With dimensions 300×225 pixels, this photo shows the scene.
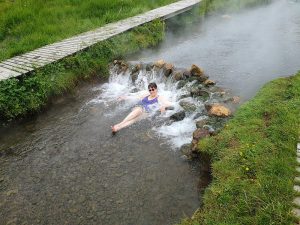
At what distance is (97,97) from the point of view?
8430 millimetres

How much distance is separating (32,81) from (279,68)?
21.5 ft

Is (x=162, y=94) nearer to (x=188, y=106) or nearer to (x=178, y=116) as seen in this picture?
(x=188, y=106)

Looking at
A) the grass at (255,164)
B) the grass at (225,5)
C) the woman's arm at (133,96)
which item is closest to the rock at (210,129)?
the grass at (255,164)

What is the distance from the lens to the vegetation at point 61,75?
733cm

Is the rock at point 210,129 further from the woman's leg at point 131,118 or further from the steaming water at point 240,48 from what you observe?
the woman's leg at point 131,118

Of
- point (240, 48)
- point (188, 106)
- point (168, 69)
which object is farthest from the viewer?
point (240, 48)

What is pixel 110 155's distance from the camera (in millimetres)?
6137

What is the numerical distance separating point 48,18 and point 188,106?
6844mm

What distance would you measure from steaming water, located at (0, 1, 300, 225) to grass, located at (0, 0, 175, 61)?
2.57 m

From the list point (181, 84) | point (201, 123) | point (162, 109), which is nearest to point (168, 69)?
point (181, 84)

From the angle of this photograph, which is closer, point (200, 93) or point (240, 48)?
point (200, 93)

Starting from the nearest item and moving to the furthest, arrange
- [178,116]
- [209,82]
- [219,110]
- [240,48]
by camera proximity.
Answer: [219,110] → [178,116] → [209,82] → [240,48]

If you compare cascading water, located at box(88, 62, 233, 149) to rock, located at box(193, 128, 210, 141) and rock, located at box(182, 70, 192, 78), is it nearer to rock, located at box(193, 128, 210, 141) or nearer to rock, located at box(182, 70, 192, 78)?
rock, located at box(182, 70, 192, 78)

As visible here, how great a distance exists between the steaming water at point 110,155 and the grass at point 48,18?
2.57 meters
